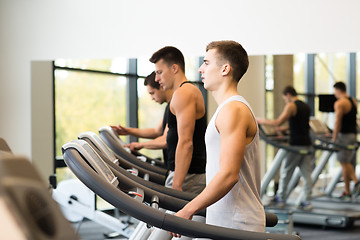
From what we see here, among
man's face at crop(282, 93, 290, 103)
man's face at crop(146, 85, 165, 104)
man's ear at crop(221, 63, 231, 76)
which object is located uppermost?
man's ear at crop(221, 63, 231, 76)

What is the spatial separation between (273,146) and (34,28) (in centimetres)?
315

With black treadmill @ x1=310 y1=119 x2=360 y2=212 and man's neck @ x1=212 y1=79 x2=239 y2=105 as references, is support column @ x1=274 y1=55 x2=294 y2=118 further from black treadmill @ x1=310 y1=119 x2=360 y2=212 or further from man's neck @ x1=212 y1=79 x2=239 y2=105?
man's neck @ x1=212 y1=79 x2=239 y2=105

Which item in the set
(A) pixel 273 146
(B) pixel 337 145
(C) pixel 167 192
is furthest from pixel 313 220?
(C) pixel 167 192

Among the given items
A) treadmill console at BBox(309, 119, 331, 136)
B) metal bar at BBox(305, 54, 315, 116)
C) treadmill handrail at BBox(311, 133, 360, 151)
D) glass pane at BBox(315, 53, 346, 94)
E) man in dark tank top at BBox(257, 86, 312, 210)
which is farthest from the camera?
glass pane at BBox(315, 53, 346, 94)

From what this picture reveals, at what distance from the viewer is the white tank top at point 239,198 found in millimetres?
1920

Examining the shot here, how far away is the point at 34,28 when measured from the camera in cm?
486

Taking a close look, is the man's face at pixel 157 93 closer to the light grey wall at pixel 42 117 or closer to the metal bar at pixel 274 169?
the light grey wall at pixel 42 117

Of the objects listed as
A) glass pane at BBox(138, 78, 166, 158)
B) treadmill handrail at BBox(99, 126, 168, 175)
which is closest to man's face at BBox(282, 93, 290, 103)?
glass pane at BBox(138, 78, 166, 158)

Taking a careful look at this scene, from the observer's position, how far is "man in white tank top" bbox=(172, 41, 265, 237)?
1.83 meters

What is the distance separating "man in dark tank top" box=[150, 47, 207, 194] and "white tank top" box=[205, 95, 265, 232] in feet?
2.63

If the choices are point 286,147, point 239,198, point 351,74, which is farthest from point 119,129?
point 351,74

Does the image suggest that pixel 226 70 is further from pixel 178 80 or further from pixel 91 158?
pixel 178 80

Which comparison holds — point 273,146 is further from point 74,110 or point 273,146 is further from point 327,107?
point 74,110

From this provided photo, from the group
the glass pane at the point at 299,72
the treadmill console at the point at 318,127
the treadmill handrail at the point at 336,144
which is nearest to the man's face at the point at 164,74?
the glass pane at the point at 299,72
